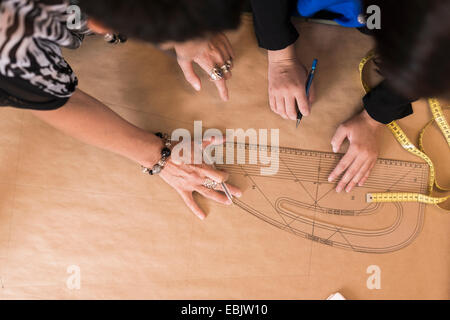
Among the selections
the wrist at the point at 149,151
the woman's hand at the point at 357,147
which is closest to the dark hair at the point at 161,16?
the wrist at the point at 149,151

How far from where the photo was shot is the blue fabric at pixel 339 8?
1.10m

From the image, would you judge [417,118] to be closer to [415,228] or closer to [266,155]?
[415,228]

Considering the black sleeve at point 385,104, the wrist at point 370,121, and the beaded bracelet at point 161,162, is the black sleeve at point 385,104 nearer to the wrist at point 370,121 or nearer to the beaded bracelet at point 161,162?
the wrist at point 370,121

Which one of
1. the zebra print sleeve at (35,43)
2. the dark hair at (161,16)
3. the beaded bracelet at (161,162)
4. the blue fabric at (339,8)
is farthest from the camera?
the beaded bracelet at (161,162)

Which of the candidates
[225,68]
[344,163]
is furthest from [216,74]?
→ [344,163]

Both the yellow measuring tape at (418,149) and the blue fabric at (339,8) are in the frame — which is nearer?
the blue fabric at (339,8)

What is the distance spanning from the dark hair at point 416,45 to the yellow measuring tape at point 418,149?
0.63 m

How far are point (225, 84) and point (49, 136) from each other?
668 millimetres

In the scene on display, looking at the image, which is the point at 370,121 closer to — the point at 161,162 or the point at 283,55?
the point at 283,55

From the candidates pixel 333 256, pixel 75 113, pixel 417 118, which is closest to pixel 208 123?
pixel 75 113

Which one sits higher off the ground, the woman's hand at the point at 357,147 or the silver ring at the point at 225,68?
the silver ring at the point at 225,68

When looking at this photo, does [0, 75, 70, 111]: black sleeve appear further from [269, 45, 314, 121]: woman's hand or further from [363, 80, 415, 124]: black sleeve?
[363, 80, 415, 124]: black sleeve

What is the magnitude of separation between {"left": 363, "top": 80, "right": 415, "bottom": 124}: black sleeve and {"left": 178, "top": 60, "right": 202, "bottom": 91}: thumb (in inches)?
24.1

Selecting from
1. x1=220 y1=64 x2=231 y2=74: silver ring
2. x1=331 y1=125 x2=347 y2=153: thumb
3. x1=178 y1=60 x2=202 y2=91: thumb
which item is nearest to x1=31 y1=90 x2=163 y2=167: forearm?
x1=178 y1=60 x2=202 y2=91: thumb
